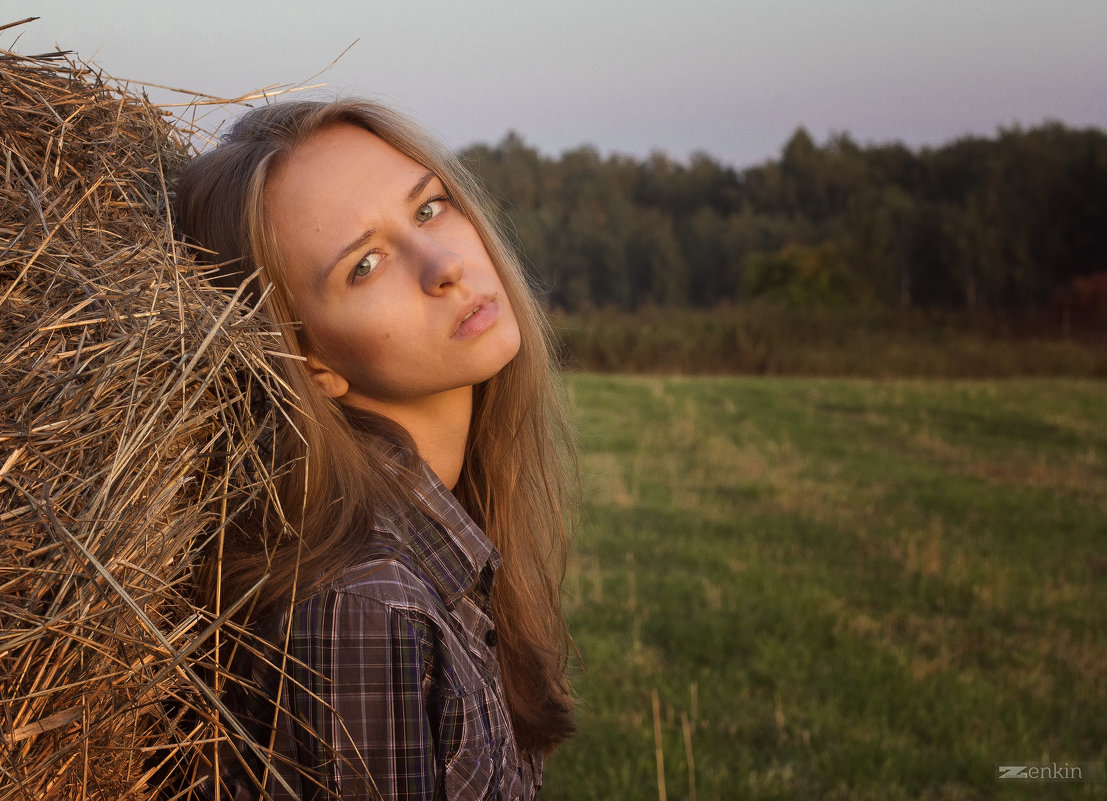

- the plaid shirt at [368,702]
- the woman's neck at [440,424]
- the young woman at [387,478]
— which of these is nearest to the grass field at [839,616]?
the young woman at [387,478]

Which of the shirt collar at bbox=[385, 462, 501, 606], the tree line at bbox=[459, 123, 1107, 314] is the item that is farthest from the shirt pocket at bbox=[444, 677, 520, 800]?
the tree line at bbox=[459, 123, 1107, 314]

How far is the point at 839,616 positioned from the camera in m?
5.61

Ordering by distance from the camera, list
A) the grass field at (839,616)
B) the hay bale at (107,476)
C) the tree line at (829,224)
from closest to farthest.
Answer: the hay bale at (107,476) → the grass field at (839,616) → the tree line at (829,224)

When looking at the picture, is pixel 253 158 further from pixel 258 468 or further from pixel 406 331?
pixel 258 468

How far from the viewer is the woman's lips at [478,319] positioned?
1.84 metres

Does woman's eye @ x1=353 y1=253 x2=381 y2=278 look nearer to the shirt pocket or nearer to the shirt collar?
the shirt collar

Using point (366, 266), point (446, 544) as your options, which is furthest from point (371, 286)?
point (446, 544)

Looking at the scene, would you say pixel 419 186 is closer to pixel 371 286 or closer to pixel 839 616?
pixel 371 286

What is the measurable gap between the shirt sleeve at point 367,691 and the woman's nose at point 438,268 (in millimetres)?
647

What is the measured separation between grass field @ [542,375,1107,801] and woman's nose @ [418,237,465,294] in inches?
84.4

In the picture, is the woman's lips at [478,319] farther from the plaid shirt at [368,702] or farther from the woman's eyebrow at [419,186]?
the plaid shirt at [368,702]

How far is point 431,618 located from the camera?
4.81 feet

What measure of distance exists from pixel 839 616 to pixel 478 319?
446 cm

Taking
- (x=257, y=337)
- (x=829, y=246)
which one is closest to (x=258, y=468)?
(x=257, y=337)
